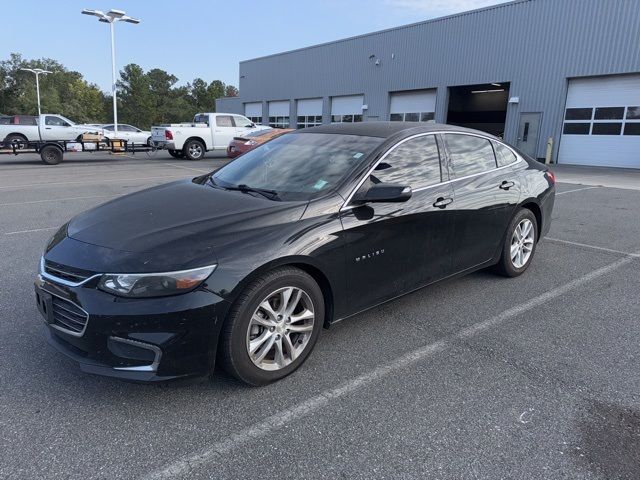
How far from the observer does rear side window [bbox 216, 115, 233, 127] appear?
840 inches

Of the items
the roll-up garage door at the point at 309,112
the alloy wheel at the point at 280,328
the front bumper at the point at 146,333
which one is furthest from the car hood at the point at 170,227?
the roll-up garage door at the point at 309,112

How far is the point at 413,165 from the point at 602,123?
2019 cm

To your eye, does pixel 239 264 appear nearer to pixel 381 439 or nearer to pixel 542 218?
pixel 381 439

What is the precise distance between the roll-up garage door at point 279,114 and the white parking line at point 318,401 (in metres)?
34.8

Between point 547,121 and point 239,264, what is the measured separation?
74.4ft

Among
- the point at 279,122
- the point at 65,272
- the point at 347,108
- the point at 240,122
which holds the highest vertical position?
the point at 347,108

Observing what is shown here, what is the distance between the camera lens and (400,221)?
11.6 ft

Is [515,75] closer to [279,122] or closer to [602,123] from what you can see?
[602,123]

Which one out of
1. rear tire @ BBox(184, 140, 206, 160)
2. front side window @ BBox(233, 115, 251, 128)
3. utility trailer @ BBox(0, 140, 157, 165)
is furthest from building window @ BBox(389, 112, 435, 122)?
utility trailer @ BBox(0, 140, 157, 165)

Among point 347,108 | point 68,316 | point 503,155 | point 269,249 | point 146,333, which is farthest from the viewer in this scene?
point 347,108

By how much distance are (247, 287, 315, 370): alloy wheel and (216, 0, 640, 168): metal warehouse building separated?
2110 centimetres

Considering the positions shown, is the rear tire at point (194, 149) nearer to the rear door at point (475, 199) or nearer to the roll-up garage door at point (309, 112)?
the roll-up garage door at point (309, 112)

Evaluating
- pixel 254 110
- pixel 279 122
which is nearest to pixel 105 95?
pixel 254 110

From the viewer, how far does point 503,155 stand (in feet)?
15.9
